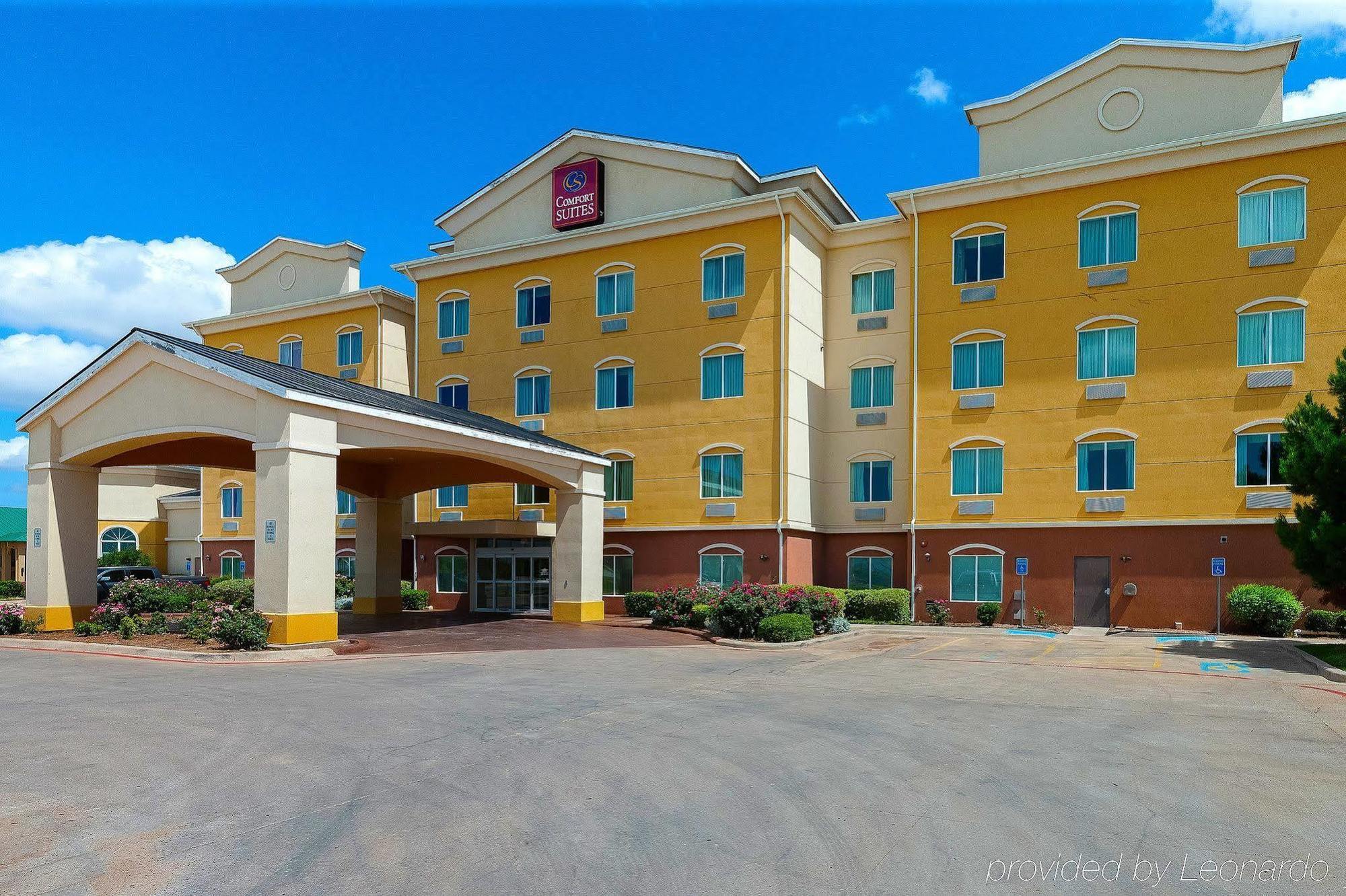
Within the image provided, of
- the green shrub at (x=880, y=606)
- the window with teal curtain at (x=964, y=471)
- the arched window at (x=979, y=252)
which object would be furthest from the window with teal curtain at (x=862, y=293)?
the green shrub at (x=880, y=606)

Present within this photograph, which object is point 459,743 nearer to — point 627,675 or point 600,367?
point 627,675

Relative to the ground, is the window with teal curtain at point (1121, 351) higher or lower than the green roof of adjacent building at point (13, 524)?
higher

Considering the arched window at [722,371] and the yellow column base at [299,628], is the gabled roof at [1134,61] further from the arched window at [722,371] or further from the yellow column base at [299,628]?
the yellow column base at [299,628]

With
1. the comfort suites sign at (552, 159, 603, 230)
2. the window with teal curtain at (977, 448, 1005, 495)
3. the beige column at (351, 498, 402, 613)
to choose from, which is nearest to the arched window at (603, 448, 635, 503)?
the beige column at (351, 498, 402, 613)

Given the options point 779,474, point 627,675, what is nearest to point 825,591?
point 779,474

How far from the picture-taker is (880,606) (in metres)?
30.6

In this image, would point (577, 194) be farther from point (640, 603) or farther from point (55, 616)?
point (55, 616)

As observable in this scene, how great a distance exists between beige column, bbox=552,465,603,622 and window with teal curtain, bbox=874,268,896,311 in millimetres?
12196

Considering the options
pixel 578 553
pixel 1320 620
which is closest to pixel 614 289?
pixel 578 553

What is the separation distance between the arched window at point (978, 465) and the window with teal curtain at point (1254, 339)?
7.14 meters

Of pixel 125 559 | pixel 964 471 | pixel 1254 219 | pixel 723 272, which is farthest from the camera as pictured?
pixel 125 559

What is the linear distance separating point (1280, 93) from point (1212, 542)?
13.3 meters

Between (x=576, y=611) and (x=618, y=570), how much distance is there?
18.1ft

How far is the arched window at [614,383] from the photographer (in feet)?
114
